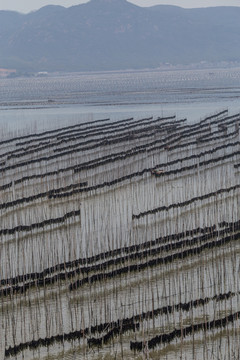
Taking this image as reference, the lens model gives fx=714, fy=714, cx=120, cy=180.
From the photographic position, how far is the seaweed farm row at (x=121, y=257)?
9.18m

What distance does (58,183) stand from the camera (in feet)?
62.2

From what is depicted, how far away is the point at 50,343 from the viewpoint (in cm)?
919

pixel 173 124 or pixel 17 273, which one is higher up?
pixel 173 124

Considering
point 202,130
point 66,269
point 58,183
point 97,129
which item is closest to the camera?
point 66,269

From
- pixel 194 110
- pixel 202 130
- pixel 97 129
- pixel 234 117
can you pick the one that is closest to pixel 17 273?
pixel 202 130

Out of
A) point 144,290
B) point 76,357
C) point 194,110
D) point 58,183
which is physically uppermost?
point 194,110

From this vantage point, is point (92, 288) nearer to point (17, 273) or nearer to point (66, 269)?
point (66, 269)

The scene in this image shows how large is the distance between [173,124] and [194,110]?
388 inches

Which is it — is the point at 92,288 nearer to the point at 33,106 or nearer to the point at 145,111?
the point at 145,111

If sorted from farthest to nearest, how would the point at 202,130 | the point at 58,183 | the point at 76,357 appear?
the point at 202,130 → the point at 58,183 → the point at 76,357

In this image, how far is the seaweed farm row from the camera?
30.1 ft

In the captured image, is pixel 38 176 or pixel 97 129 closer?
pixel 38 176

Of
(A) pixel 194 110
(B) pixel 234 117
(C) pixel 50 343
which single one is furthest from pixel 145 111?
(C) pixel 50 343

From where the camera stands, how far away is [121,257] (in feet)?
39.2
